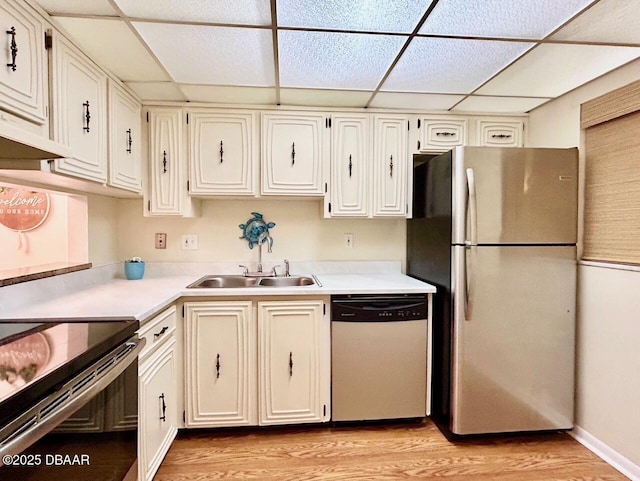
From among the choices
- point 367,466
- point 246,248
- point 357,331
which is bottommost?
point 367,466

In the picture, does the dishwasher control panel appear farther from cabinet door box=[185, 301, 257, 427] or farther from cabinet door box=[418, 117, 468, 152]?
cabinet door box=[418, 117, 468, 152]

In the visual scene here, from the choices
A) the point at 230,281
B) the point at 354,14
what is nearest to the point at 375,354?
the point at 230,281

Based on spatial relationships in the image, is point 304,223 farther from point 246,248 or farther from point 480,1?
point 480,1

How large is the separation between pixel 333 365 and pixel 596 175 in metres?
1.93

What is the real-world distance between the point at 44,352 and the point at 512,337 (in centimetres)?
219

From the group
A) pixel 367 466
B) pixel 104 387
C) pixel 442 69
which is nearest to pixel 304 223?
pixel 442 69

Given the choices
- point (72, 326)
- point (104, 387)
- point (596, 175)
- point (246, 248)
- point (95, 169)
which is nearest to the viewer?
point (104, 387)

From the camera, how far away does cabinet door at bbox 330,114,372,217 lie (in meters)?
2.48

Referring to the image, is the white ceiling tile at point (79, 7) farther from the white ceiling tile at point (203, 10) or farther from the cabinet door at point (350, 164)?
the cabinet door at point (350, 164)

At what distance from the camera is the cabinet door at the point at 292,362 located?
2.12m

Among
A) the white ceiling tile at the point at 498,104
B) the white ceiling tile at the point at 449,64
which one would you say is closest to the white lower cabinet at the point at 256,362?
the white ceiling tile at the point at 449,64

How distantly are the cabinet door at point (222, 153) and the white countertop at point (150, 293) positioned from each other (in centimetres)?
69

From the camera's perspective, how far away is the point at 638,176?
1814 millimetres

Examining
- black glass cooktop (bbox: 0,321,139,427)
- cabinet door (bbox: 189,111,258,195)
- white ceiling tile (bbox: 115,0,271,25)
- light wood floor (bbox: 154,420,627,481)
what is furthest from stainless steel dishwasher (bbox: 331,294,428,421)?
white ceiling tile (bbox: 115,0,271,25)
